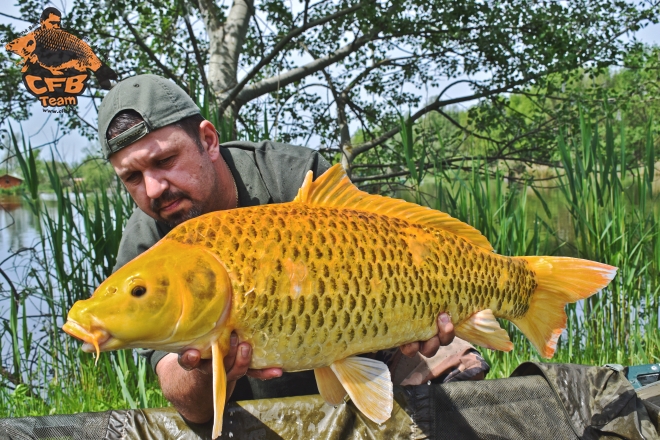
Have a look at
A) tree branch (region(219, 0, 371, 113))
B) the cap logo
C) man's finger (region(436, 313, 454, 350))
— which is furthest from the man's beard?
tree branch (region(219, 0, 371, 113))

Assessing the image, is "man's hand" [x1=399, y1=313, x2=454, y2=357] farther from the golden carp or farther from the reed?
the reed

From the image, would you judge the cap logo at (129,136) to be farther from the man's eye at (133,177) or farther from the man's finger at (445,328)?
the man's finger at (445,328)

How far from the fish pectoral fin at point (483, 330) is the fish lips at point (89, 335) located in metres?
0.67

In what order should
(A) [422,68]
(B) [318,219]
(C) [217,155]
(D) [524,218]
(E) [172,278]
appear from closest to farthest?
(E) [172,278] < (B) [318,219] < (C) [217,155] < (D) [524,218] < (A) [422,68]

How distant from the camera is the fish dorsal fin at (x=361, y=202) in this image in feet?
3.83

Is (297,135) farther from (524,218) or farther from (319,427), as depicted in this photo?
(319,427)

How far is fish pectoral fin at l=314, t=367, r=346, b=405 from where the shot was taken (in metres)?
1.17

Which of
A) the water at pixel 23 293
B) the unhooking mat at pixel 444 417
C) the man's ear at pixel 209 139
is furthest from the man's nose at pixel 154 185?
the water at pixel 23 293

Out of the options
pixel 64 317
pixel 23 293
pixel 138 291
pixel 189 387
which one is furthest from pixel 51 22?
pixel 138 291

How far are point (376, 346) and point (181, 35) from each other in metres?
5.40

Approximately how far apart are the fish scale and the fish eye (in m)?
0.11

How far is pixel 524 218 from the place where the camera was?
8.59ft

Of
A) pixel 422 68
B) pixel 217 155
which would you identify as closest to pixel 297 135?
pixel 422 68

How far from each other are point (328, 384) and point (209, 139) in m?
0.79
